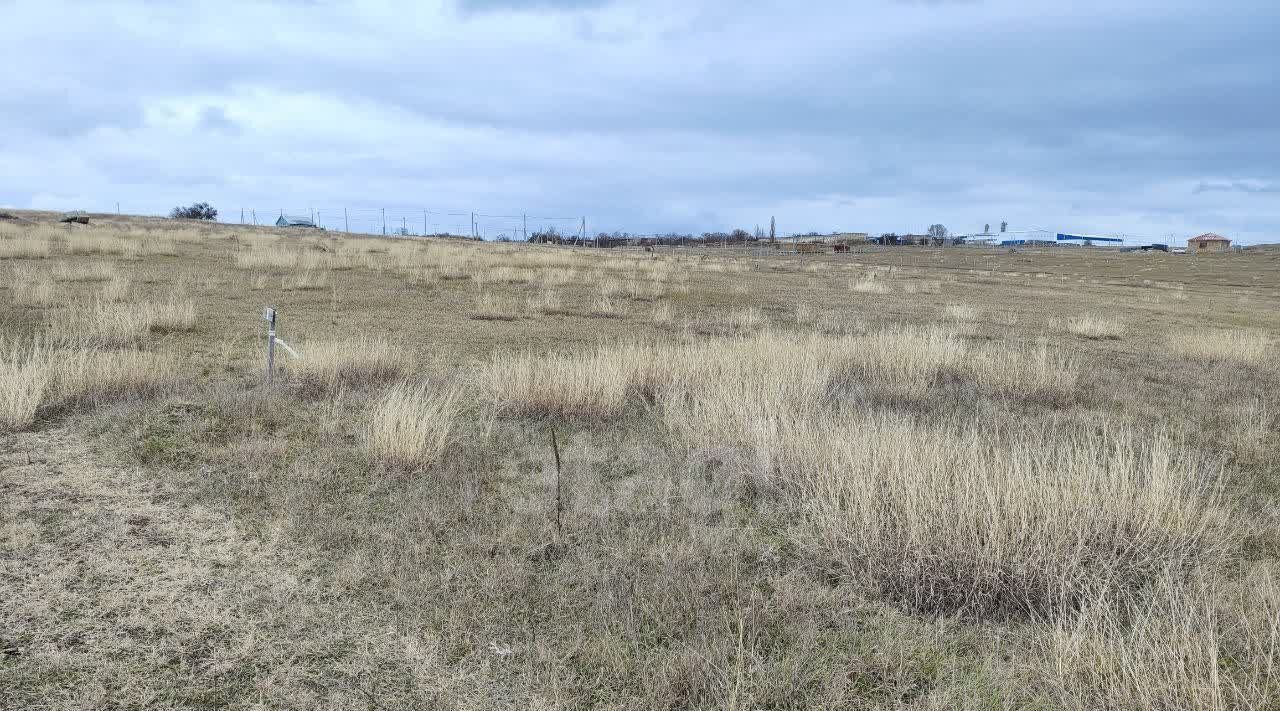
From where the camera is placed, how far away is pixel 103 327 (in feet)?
28.8

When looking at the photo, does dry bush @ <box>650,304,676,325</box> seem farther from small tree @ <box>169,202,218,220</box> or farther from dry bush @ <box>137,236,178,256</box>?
small tree @ <box>169,202,218,220</box>

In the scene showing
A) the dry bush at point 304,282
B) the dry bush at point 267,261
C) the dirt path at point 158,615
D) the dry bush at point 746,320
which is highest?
the dry bush at point 267,261

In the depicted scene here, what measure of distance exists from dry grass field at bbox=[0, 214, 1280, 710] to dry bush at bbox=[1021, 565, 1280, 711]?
2cm

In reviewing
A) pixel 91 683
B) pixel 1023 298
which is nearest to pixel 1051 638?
pixel 91 683

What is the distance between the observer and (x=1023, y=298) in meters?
23.6

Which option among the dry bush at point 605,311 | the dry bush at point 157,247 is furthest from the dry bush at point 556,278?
the dry bush at point 157,247

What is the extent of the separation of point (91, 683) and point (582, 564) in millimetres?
2067

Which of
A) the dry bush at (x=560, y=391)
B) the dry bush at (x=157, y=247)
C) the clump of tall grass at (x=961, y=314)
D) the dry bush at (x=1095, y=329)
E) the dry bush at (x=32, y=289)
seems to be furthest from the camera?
the dry bush at (x=157, y=247)

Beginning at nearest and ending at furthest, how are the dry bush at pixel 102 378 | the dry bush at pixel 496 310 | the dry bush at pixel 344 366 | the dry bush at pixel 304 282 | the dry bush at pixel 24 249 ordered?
the dry bush at pixel 102 378 < the dry bush at pixel 344 366 < the dry bush at pixel 496 310 < the dry bush at pixel 304 282 < the dry bush at pixel 24 249

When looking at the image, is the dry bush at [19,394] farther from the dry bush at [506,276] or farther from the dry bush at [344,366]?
the dry bush at [506,276]

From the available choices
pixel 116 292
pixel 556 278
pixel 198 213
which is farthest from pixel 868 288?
pixel 198 213

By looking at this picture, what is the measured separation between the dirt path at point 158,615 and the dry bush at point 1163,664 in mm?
2658

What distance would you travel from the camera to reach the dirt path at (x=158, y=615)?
277cm

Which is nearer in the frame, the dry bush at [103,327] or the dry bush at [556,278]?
the dry bush at [103,327]
